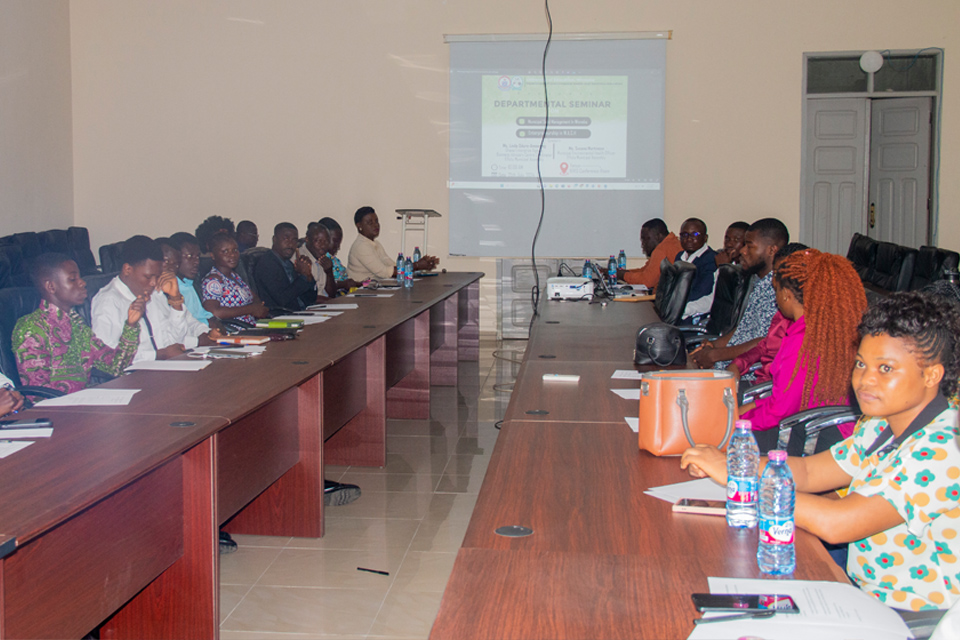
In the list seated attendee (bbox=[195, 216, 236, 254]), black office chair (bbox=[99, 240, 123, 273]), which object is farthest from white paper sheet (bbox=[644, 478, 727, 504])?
black office chair (bbox=[99, 240, 123, 273])

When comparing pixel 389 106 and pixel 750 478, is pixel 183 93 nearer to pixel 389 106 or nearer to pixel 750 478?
pixel 389 106

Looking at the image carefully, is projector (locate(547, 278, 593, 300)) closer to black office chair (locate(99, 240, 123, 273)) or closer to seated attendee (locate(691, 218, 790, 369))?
seated attendee (locate(691, 218, 790, 369))

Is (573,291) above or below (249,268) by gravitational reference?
below

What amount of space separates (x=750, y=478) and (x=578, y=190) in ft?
21.8

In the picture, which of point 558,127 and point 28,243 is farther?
point 558,127

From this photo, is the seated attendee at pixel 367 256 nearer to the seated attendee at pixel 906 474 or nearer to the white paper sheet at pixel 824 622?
the seated attendee at pixel 906 474

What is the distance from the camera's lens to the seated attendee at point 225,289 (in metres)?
4.47

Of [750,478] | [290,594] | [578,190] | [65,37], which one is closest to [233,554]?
[290,594]

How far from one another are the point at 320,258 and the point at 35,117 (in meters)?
3.69

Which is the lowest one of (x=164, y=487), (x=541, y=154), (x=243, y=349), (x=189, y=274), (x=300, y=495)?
(x=300, y=495)

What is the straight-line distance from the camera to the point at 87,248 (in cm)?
803

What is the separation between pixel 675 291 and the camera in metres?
4.83

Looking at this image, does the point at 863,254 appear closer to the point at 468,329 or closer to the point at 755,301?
the point at 468,329

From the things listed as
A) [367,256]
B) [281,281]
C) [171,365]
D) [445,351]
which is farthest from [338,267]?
[171,365]
